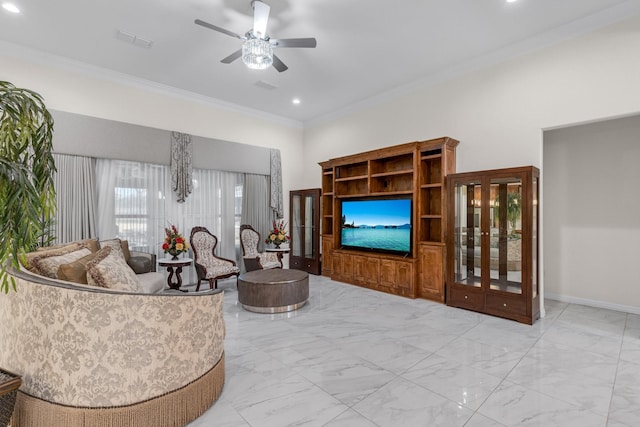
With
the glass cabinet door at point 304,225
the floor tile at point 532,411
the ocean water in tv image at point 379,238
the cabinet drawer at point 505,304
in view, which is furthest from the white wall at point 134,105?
the floor tile at point 532,411

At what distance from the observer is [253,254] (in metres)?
5.95

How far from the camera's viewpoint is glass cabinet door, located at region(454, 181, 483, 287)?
163 inches

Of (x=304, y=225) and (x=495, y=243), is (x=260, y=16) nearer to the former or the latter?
(x=495, y=243)

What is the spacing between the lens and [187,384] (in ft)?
6.30

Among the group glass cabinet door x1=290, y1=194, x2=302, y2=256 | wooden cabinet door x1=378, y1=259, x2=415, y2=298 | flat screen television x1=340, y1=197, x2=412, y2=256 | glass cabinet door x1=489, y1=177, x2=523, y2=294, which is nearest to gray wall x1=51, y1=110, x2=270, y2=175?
glass cabinet door x1=290, y1=194, x2=302, y2=256

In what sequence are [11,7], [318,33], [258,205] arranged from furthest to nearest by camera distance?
1. [258,205]
2. [318,33]
3. [11,7]

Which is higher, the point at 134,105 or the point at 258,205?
the point at 134,105

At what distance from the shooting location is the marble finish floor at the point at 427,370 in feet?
6.57

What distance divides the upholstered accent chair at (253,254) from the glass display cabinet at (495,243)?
2.99 metres

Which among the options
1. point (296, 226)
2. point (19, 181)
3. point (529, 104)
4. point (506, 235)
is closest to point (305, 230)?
point (296, 226)

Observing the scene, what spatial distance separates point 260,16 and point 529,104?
3410 mm

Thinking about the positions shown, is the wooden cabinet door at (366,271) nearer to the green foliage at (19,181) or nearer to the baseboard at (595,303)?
the baseboard at (595,303)

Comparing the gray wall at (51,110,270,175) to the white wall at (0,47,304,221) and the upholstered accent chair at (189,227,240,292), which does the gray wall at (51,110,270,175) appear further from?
the upholstered accent chair at (189,227,240,292)

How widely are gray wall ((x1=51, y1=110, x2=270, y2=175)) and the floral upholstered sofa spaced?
3.29m
